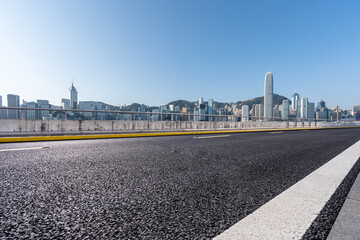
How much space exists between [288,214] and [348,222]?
0.36 meters

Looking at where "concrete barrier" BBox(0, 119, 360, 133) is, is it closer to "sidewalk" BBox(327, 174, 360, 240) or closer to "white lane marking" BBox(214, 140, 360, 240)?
"white lane marking" BBox(214, 140, 360, 240)

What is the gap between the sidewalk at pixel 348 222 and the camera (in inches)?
40.7

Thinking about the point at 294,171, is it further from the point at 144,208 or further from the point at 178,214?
the point at 144,208

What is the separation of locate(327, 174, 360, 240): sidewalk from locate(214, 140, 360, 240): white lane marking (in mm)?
129

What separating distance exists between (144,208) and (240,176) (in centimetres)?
144

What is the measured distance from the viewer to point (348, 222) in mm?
1187

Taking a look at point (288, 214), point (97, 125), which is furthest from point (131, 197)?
point (97, 125)

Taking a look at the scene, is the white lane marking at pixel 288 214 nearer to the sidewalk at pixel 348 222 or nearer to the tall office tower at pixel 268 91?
the sidewalk at pixel 348 222

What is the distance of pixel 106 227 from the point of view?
1134mm

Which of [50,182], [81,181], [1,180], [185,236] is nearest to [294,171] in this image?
[185,236]

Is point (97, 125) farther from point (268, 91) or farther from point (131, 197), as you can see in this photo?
point (268, 91)

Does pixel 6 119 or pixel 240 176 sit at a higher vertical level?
pixel 6 119

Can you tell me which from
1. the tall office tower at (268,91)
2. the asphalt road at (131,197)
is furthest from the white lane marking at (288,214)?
the tall office tower at (268,91)

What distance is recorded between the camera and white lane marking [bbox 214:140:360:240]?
1.07 metres
